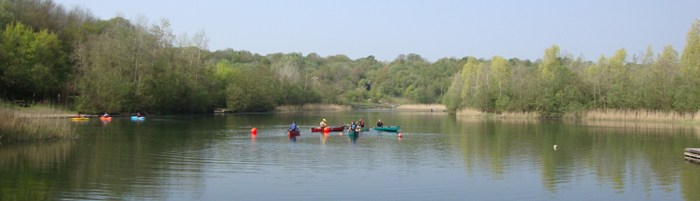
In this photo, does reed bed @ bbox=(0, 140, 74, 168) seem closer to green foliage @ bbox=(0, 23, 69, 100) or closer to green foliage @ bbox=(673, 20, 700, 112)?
green foliage @ bbox=(0, 23, 69, 100)

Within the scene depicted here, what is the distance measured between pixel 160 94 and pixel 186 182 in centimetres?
5227

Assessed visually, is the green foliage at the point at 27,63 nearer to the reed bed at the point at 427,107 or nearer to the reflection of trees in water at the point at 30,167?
the reflection of trees in water at the point at 30,167

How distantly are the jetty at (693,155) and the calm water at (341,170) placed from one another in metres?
0.45

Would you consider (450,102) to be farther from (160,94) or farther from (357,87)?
(357,87)

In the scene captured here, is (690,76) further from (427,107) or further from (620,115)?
(427,107)

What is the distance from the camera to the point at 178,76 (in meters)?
73.2

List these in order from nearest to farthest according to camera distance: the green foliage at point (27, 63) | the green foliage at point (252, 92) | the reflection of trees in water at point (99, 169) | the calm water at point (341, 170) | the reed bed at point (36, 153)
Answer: the reflection of trees in water at point (99, 169), the calm water at point (341, 170), the reed bed at point (36, 153), the green foliage at point (27, 63), the green foliage at point (252, 92)

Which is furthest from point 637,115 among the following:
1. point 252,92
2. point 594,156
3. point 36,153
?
point 252,92

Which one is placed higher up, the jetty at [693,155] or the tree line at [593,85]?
the tree line at [593,85]

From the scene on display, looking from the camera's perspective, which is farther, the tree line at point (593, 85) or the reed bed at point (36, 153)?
the tree line at point (593, 85)

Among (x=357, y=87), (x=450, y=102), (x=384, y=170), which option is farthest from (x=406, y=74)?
(x=384, y=170)

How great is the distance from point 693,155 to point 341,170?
1354 cm

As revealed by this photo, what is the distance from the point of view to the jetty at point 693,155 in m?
24.7

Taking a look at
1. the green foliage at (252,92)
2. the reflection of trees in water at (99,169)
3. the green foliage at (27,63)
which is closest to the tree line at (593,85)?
the green foliage at (252,92)
